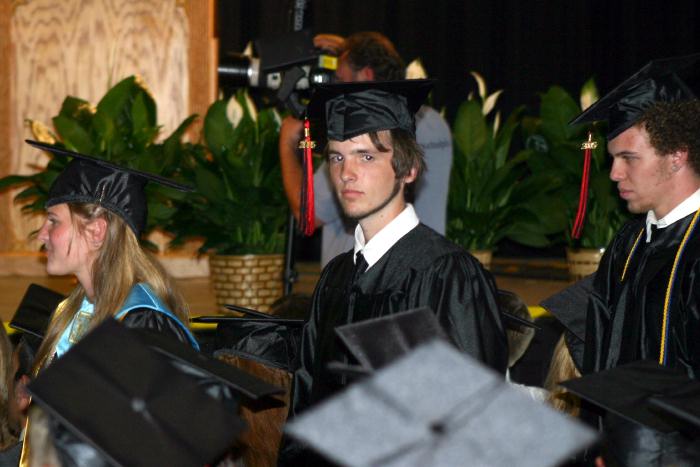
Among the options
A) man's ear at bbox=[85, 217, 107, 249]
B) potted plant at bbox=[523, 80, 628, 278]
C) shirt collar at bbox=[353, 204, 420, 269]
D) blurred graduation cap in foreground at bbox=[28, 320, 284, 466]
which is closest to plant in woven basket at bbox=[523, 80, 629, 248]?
potted plant at bbox=[523, 80, 628, 278]

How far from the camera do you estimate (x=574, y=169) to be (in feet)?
15.9

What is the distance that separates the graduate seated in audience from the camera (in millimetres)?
2584

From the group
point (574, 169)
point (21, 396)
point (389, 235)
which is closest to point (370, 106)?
point (389, 235)

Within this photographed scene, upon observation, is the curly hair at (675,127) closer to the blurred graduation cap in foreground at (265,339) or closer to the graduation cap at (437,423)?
the blurred graduation cap in foreground at (265,339)

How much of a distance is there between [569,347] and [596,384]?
883mm

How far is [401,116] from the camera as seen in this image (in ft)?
8.45

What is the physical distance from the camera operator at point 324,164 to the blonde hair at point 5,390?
44.4 inches

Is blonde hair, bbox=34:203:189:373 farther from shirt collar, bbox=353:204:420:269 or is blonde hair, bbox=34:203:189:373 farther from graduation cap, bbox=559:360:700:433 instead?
graduation cap, bbox=559:360:700:433

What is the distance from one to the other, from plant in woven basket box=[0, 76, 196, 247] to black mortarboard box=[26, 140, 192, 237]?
6.10 feet

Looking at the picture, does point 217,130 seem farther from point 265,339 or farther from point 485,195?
point 265,339

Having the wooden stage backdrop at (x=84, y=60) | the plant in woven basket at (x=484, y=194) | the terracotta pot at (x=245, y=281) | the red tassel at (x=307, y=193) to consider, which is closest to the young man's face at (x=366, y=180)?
the red tassel at (x=307, y=193)

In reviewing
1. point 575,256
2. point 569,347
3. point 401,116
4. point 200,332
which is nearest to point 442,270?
point 401,116

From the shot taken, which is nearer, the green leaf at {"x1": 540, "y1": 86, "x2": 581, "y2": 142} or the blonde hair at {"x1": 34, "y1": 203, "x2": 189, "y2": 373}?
the blonde hair at {"x1": 34, "y1": 203, "x2": 189, "y2": 373}

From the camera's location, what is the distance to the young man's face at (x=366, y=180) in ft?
8.09
